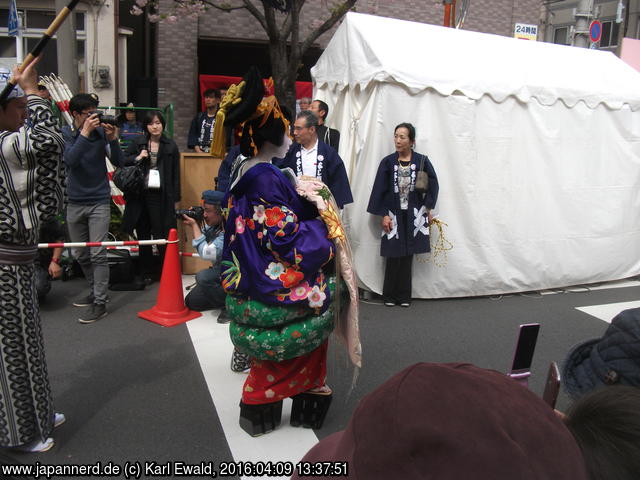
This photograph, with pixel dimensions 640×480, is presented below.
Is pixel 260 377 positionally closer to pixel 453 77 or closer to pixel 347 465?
pixel 347 465

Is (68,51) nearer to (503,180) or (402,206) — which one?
(402,206)

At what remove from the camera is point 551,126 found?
19.5 feet

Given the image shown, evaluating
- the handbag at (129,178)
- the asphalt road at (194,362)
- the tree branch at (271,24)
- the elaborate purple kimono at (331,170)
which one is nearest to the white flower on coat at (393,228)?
the elaborate purple kimono at (331,170)

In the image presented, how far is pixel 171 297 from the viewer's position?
4812 millimetres

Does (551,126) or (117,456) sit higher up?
(551,126)

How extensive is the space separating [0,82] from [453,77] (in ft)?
13.7

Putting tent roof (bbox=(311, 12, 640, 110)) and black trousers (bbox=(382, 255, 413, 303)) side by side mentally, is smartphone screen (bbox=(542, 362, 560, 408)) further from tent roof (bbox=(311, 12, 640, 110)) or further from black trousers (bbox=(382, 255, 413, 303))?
tent roof (bbox=(311, 12, 640, 110))

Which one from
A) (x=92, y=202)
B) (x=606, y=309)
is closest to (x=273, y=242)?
(x=92, y=202)

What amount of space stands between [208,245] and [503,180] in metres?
3.28

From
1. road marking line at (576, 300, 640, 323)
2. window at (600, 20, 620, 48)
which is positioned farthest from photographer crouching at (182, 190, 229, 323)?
window at (600, 20, 620, 48)

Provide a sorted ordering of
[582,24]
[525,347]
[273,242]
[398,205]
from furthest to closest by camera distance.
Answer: [582,24] → [398,205] → [273,242] → [525,347]

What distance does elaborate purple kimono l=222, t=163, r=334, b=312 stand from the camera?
8.41 feet

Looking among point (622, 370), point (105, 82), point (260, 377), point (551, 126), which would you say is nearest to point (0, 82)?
point (260, 377)

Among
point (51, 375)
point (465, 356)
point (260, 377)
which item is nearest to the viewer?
point (260, 377)
